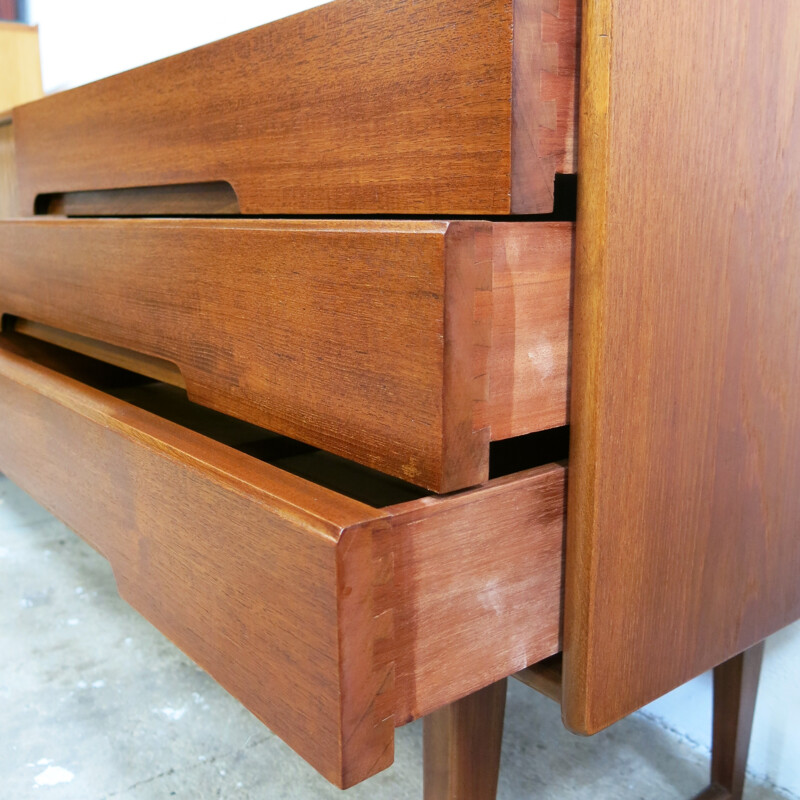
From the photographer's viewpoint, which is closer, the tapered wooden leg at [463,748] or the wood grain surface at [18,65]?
the tapered wooden leg at [463,748]

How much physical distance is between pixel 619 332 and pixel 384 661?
0.19 m

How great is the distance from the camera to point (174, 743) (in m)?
0.83

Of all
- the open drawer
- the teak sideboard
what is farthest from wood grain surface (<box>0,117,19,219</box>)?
the open drawer

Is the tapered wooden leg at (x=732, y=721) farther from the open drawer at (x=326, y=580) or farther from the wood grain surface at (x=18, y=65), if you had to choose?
the wood grain surface at (x=18, y=65)

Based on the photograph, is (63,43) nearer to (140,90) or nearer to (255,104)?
(140,90)

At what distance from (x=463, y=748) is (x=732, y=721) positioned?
312mm

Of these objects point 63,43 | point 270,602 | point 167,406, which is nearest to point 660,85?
point 270,602

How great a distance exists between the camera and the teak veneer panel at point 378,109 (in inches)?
14.7

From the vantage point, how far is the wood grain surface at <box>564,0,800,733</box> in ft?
1.33

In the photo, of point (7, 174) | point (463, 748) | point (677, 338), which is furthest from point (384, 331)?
point (7, 174)

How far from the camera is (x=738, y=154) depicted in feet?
1.53

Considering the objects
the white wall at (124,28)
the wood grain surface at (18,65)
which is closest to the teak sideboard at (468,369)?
the white wall at (124,28)

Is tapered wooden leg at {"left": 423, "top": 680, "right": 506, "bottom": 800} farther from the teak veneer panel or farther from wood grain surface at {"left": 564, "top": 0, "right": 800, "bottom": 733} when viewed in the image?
the teak veneer panel

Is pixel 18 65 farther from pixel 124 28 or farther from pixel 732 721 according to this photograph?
pixel 732 721
